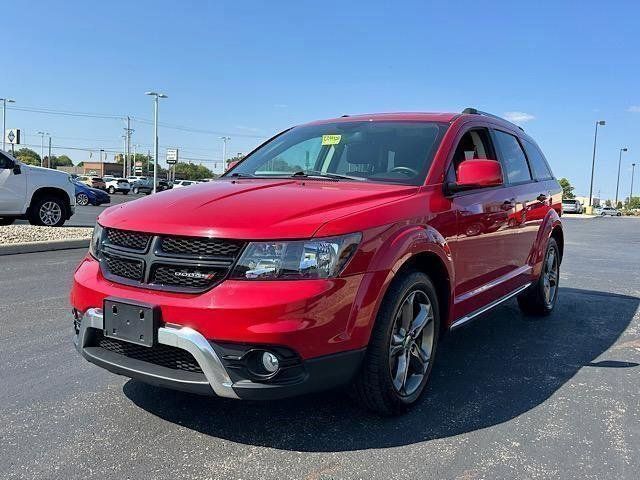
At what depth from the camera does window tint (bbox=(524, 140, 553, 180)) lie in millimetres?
5539

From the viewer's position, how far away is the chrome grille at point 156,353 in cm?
270

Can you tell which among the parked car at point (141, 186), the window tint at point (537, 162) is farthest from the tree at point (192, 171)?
the window tint at point (537, 162)

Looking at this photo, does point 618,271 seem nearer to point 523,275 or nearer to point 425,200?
point 523,275

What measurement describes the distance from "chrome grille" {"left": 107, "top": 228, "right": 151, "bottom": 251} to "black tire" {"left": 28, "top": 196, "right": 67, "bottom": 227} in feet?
32.6

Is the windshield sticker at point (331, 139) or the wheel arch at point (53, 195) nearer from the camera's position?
the windshield sticker at point (331, 139)

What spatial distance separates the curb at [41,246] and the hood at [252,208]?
6.36 metres

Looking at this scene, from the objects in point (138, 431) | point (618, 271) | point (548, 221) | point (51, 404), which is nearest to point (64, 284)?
point (51, 404)

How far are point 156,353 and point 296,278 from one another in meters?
0.80

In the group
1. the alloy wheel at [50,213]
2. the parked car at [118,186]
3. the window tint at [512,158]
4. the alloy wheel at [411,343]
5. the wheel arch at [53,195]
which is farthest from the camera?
the parked car at [118,186]

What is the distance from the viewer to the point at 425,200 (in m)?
3.38

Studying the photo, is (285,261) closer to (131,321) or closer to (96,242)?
(131,321)

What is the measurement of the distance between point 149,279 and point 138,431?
0.81 meters

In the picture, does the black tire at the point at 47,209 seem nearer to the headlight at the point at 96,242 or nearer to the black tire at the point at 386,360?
the headlight at the point at 96,242

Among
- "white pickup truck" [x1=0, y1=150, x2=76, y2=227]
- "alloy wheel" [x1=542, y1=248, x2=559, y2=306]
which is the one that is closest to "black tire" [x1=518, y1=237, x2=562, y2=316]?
"alloy wheel" [x1=542, y1=248, x2=559, y2=306]
